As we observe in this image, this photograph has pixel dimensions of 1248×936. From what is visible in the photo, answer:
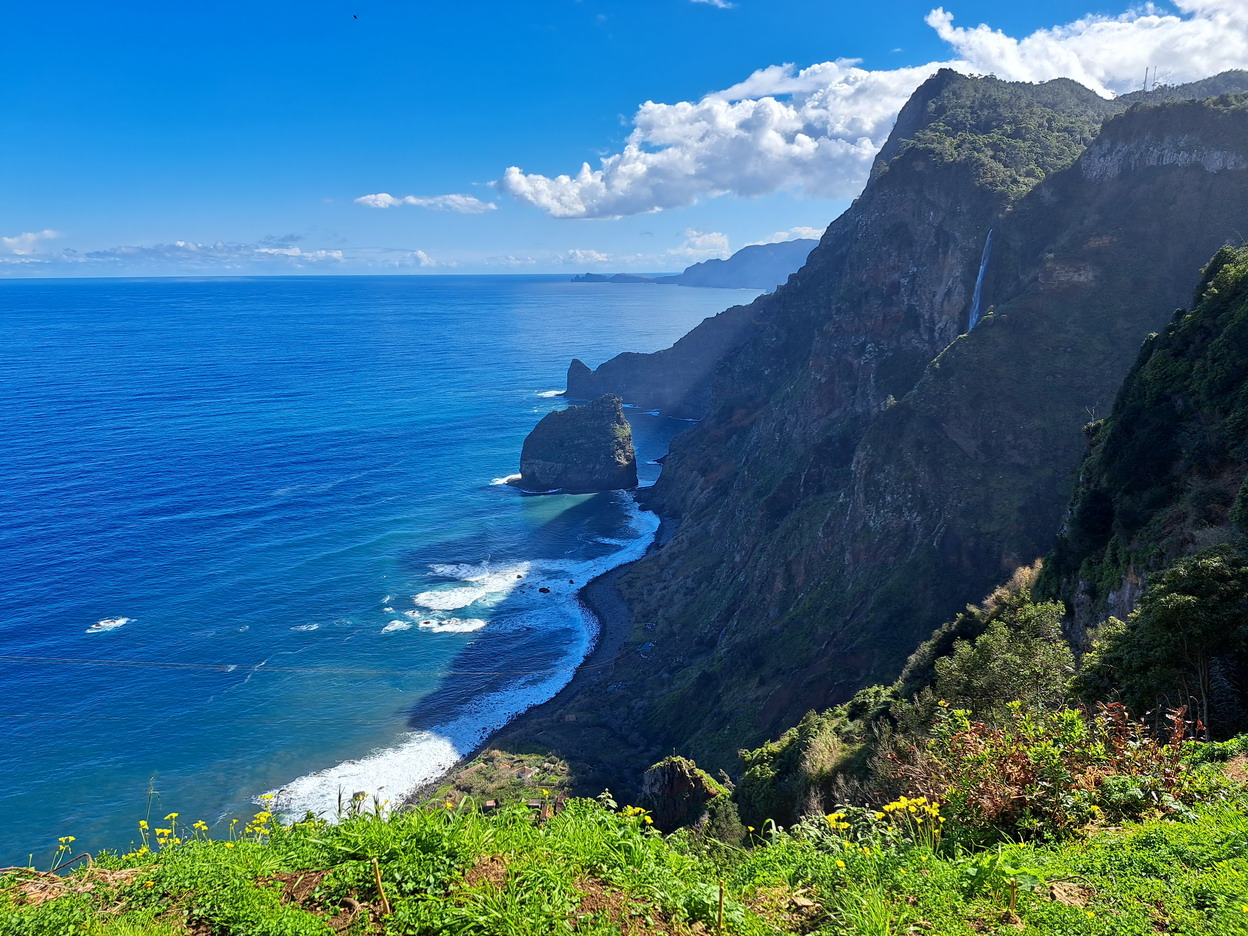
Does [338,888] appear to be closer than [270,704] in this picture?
Yes

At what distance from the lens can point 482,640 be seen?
73.8 metres

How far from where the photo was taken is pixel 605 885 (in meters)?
8.17

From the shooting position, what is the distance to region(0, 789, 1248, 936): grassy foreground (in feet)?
23.8

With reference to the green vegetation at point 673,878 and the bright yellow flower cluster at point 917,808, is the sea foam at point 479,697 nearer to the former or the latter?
the green vegetation at point 673,878

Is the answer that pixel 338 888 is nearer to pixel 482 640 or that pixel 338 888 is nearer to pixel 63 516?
pixel 482 640

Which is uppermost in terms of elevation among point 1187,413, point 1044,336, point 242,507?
point 1044,336

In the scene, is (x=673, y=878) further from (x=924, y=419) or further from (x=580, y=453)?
(x=580, y=453)

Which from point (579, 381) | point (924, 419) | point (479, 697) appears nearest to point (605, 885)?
point (924, 419)

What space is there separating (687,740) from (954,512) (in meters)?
26.6

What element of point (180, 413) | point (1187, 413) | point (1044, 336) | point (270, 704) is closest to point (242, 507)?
point (270, 704)

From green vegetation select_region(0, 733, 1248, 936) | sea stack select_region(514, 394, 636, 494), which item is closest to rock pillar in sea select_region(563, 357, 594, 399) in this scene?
sea stack select_region(514, 394, 636, 494)

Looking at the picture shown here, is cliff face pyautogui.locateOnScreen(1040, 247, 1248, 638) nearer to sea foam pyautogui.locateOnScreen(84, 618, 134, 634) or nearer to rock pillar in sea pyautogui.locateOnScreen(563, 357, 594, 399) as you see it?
sea foam pyautogui.locateOnScreen(84, 618, 134, 634)

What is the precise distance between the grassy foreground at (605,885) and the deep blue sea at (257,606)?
45430mm

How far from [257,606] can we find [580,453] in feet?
191
